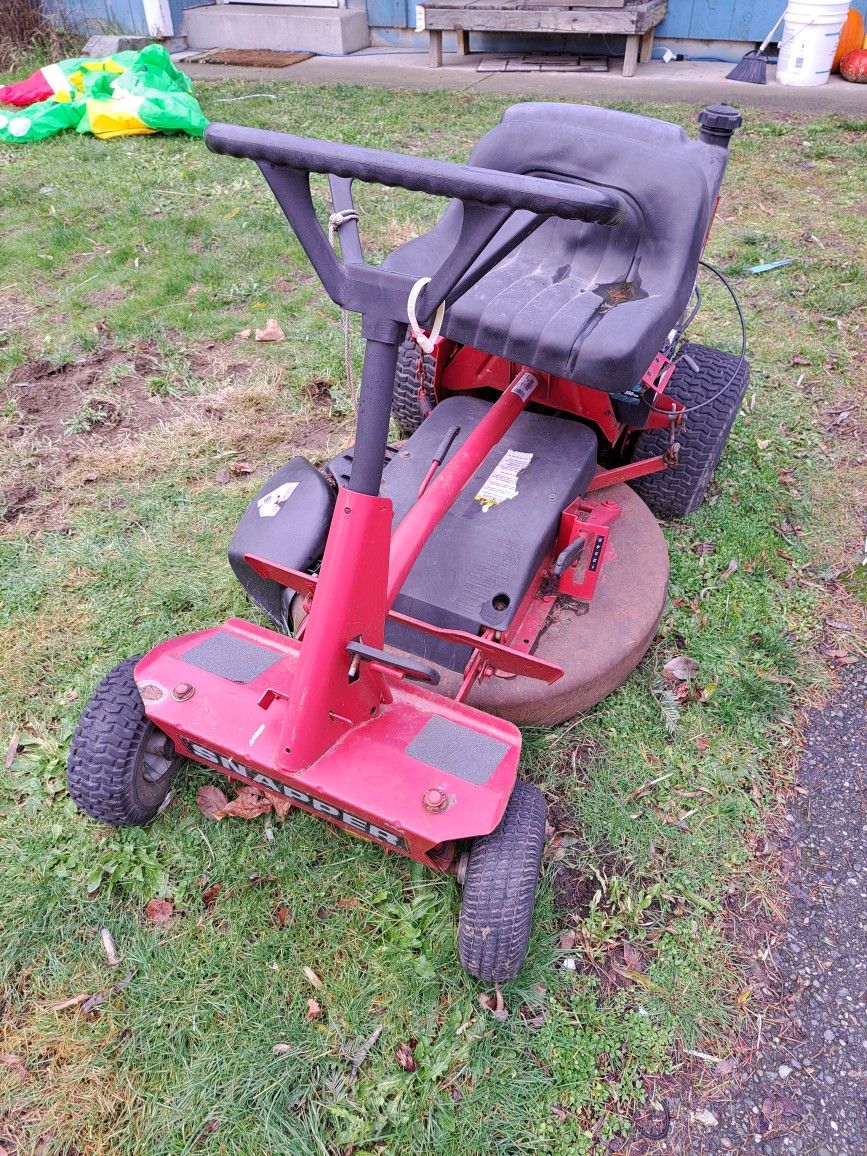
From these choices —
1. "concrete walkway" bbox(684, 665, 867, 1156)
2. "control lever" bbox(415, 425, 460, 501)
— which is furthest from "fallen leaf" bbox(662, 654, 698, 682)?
"control lever" bbox(415, 425, 460, 501)

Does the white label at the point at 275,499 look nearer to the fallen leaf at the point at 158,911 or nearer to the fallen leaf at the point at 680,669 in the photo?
the fallen leaf at the point at 158,911

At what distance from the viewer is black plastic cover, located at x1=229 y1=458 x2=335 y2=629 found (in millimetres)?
2285

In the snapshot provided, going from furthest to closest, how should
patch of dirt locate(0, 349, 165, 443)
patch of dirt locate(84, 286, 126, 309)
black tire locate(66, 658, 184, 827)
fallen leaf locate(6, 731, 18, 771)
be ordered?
patch of dirt locate(84, 286, 126, 309) < patch of dirt locate(0, 349, 165, 443) < fallen leaf locate(6, 731, 18, 771) < black tire locate(66, 658, 184, 827)

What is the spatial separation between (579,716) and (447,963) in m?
0.85

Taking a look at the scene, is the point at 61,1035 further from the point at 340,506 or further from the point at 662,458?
the point at 662,458

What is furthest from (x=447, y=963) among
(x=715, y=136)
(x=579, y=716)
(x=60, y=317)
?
(x=60, y=317)

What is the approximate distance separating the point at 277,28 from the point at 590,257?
29.9 feet

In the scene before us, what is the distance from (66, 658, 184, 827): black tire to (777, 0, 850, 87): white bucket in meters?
8.42

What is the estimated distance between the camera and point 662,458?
293 centimetres

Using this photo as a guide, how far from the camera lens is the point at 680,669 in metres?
2.68

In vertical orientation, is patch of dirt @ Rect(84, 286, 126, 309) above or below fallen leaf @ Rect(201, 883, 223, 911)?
above

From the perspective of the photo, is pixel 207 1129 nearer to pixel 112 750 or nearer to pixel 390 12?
pixel 112 750

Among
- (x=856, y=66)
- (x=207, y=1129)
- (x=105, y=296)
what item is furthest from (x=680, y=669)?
(x=856, y=66)

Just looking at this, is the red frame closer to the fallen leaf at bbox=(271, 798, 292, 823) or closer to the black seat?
the fallen leaf at bbox=(271, 798, 292, 823)
